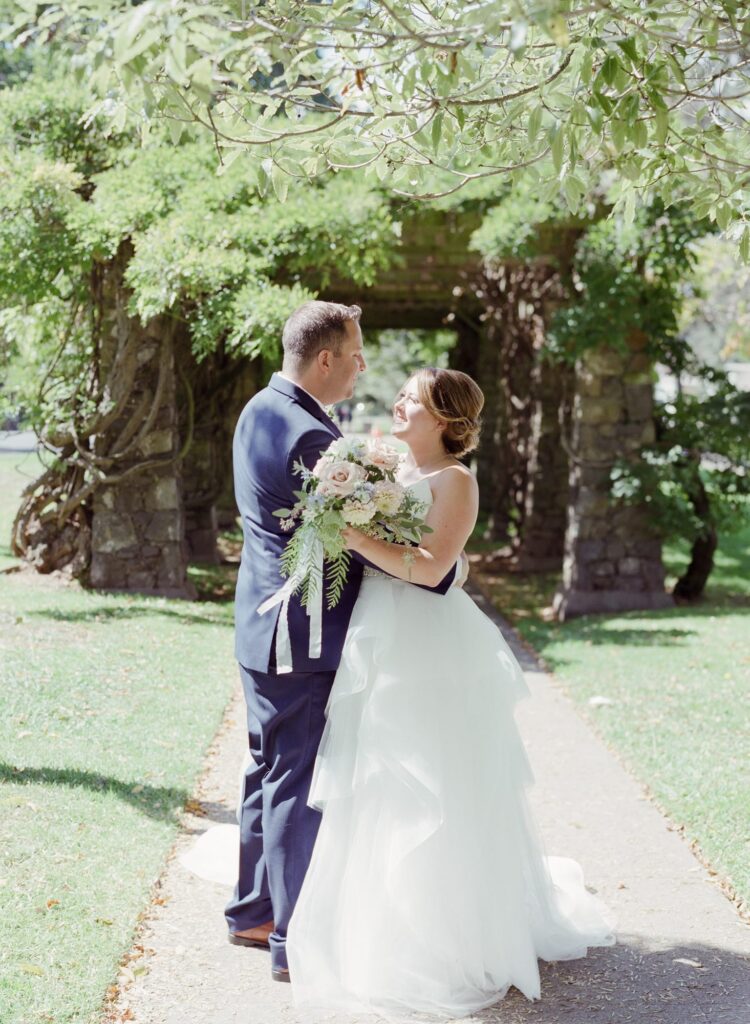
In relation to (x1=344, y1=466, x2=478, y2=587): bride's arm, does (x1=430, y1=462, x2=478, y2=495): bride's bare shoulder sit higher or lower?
higher

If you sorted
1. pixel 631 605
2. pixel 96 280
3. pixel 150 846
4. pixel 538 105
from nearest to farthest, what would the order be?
pixel 538 105
pixel 150 846
pixel 96 280
pixel 631 605

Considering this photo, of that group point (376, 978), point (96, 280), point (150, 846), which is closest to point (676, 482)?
point (96, 280)

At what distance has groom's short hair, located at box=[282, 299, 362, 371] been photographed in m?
3.60

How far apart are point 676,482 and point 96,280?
6.15 meters

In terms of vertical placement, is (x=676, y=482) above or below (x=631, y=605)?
above

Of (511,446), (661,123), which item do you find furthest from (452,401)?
(511,446)

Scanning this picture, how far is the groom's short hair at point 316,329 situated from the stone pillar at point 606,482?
8605mm

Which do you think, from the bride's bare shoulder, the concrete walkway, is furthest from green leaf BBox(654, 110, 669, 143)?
the concrete walkway

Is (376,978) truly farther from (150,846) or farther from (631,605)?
(631,605)

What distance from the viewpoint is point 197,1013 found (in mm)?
3418

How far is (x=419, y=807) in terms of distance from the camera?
3.55m

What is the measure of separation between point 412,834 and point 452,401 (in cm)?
140

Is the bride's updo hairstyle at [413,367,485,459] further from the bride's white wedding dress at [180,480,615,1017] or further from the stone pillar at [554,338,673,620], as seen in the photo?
the stone pillar at [554,338,673,620]

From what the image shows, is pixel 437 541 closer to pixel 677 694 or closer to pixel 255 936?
pixel 255 936
